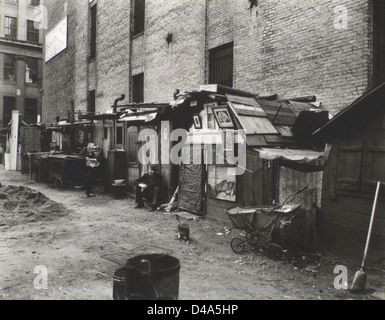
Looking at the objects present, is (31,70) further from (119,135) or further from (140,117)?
(140,117)

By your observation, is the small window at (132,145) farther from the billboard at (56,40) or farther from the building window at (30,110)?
the building window at (30,110)

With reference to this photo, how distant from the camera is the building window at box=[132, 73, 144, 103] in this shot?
17922mm

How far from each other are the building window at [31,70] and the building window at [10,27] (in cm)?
306

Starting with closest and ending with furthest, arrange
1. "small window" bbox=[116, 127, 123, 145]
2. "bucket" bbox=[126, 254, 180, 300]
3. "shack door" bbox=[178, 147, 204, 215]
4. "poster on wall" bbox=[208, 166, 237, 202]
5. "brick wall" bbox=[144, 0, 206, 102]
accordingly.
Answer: "bucket" bbox=[126, 254, 180, 300], "poster on wall" bbox=[208, 166, 237, 202], "shack door" bbox=[178, 147, 204, 215], "brick wall" bbox=[144, 0, 206, 102], "small window" bbox=[116, 127, 123, 145]

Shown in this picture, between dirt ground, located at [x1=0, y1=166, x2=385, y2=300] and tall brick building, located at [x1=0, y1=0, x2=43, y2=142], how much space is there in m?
30.9

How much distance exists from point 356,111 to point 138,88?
1382 centimetres

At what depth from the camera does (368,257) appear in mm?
6156

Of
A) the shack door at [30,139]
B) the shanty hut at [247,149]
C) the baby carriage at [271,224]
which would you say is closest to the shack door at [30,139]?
the shack door at [30,139]

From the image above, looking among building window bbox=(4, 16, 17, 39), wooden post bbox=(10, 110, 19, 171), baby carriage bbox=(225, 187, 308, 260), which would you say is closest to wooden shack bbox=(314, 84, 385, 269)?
baby carriage bbox=(225, 187, 308, 260)

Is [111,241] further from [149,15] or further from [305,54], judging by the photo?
[149,15]

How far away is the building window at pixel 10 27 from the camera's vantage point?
37.6m

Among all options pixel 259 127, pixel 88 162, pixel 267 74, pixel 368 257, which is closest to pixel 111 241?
pixel 259 127

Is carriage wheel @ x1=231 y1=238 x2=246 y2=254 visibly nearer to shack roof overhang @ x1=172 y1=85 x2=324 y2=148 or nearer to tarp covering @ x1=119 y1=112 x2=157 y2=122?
shack roof overhang @ x1=172 y1=85 x2=324 y2=148

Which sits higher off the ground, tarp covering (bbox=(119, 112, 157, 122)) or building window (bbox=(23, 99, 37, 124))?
building window (bbox=(23, 99, 37, 124))
